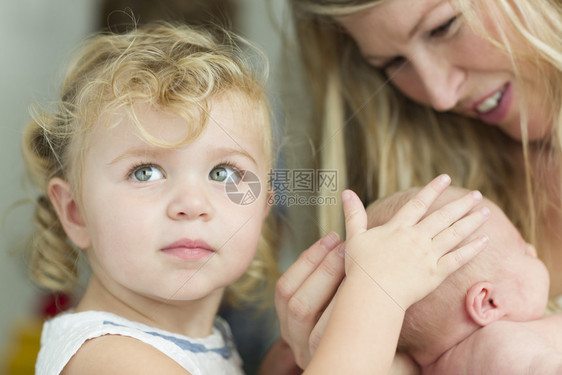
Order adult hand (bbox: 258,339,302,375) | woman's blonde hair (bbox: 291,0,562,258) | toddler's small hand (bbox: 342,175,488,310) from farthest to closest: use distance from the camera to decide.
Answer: woman's blonde hair (bbox: 291,0,562,258) < adult hand (bbox: 258,339,302,375) < toddler's small hand (bbox: 342,175,488,310)

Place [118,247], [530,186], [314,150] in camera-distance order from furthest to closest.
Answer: [314,150]
[530,186]
[118,247]

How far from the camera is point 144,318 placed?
870 millimetres

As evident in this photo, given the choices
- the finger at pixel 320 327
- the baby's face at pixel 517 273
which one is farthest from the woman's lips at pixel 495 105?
the finger at pixel 320 327

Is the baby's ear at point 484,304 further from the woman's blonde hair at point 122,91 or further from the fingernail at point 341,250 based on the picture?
the woman's blonde hair at point 122,91

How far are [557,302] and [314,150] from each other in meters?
0.51

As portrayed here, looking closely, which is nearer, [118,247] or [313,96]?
[118,247]

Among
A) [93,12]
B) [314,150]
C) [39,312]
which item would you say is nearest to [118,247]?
[314,150]

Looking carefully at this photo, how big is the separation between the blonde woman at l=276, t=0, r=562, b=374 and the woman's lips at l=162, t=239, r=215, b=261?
0.12m

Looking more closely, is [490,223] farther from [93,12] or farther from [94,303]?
[93,12]

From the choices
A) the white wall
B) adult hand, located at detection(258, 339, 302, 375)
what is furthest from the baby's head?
the white wall

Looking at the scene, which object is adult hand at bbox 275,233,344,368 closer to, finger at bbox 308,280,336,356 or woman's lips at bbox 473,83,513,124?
finger at bbox 308,280,336,356

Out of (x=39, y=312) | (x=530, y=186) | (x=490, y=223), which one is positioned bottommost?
(x=39, y=312)

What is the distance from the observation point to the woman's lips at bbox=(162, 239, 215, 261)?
79 centimetres

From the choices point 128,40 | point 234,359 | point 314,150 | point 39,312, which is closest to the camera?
point 128,40
